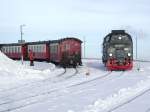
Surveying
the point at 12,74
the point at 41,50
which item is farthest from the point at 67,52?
the point at 12,74

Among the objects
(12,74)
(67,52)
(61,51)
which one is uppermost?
(61,51)

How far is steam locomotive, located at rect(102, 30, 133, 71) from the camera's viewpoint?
3750 cm

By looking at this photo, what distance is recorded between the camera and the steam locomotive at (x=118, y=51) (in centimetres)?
3750

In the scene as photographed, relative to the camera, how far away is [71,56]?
44688mm

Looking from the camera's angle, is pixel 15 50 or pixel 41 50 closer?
pixel 41 50

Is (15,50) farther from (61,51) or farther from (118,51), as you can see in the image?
(118,51)

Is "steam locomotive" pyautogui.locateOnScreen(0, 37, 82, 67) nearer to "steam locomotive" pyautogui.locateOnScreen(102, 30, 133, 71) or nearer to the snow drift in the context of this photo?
"steam locomotive" pyautogui.locateOnScreen(102, 30, 133, 71)

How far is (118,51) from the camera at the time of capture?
38375mm

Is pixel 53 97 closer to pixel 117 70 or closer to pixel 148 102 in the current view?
pixel 148 102

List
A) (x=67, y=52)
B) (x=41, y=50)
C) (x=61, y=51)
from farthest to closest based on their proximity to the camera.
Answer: (x=41, y=50), (x=67, y=52), (x=61, y=51)

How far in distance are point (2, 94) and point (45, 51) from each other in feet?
106

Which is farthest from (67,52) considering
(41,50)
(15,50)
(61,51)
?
(15,50)

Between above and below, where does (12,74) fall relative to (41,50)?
below

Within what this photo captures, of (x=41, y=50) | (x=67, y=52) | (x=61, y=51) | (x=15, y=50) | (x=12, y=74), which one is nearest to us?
(x=12, y=74)
